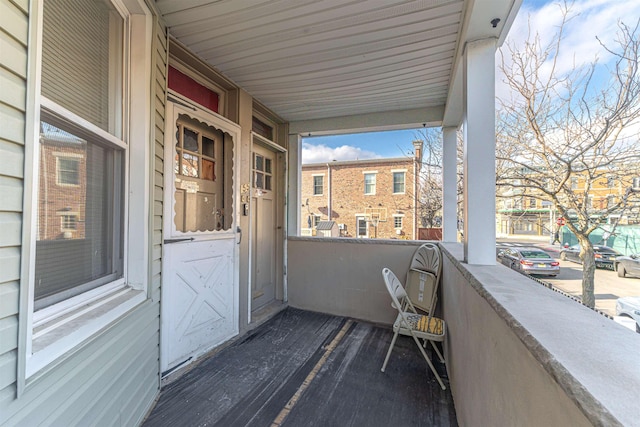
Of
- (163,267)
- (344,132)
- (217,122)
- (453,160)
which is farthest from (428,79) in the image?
(163,267)

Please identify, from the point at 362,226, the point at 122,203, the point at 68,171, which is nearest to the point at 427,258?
the point at 122,203

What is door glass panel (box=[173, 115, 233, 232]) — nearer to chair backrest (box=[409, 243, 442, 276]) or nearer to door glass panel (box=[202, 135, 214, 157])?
door glass panel (box=[202, 135, 214, 157])

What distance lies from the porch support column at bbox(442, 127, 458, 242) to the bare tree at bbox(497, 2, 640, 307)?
39.6 inches

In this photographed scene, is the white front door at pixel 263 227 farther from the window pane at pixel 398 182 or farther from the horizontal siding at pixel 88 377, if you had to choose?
the window pane at pixel 398 182

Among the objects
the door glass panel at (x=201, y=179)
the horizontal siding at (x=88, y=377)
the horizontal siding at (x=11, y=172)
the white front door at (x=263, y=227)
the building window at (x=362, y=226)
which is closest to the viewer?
the horizontal siding at (x=11, y=172)

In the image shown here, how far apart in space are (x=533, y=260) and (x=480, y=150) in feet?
4.68

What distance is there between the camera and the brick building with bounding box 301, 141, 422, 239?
498 inches

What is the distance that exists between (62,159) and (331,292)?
10.4 ft

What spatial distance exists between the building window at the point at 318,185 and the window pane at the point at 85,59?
12.3 m

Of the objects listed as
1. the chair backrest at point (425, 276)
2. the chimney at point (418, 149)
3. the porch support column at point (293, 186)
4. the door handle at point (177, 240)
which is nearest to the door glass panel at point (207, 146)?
the door handle at point (177, 240)

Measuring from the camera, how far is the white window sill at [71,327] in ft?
3.12

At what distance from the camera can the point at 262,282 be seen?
3723 millimetres

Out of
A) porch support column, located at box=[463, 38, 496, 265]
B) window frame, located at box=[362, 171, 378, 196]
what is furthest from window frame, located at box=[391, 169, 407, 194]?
porch support column, located at box=[463, 38, 496, 265]

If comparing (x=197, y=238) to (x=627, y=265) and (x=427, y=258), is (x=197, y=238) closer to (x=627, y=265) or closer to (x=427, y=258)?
(x=427, y=258)
